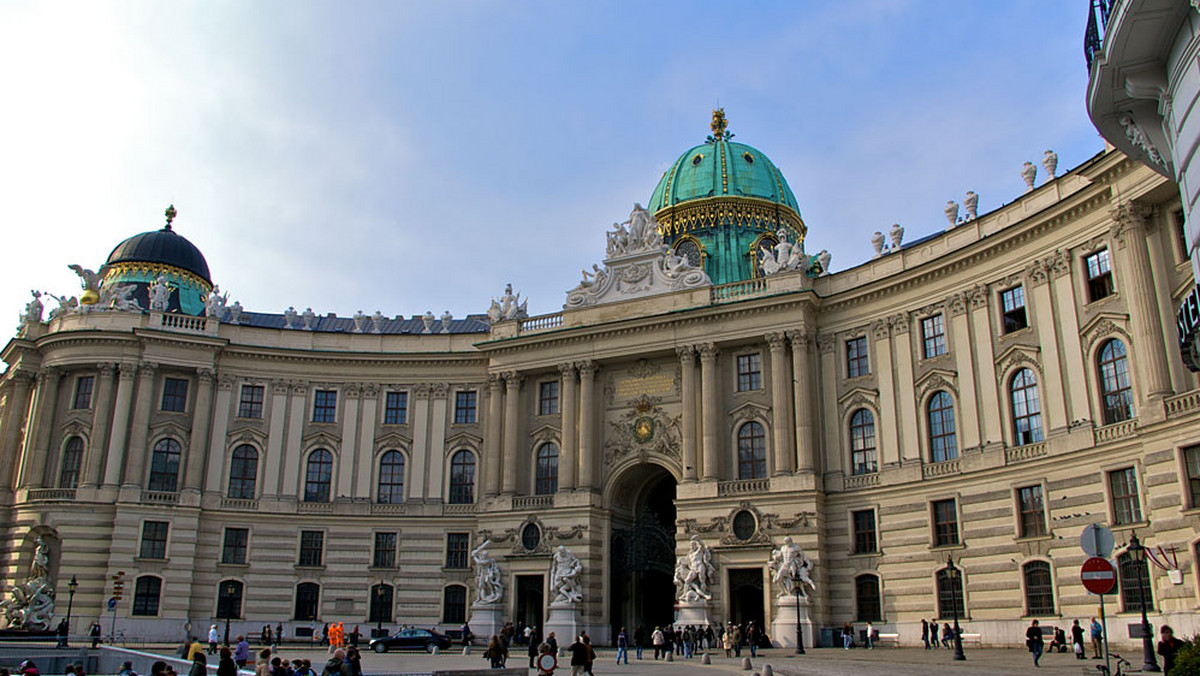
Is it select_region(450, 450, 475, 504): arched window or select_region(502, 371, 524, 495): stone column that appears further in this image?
select_region(450, 450, 475, 504): arched window

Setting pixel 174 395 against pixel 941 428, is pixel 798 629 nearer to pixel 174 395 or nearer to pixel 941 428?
pixel 941 428

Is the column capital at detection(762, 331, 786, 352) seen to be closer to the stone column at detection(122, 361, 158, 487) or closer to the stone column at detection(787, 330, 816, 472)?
the stone column at detection(787, 330, 816, 472)

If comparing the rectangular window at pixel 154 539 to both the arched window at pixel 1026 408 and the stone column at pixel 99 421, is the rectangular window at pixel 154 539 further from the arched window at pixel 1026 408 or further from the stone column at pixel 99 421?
the arched window at pixel 1026 408

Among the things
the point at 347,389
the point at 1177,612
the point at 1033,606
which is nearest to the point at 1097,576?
the point at 1177,612

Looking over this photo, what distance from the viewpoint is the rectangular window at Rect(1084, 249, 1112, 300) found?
111ft

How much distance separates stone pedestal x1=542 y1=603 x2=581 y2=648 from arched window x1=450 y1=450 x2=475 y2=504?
9724 mm

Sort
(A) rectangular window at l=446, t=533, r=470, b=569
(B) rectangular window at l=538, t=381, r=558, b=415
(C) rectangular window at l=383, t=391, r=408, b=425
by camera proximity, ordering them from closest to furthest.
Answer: (B) rectangular window at l=538, t=381, r=558, b=415 < (A) rectangular window at l=446, t=533, r=470, b=569 < (C) rectangular window at l=383, t=391, r=408, b=425

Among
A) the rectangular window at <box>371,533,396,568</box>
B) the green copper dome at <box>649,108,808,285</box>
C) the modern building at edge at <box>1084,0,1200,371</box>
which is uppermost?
the green copper dome at <box>649,108,808,285</box>

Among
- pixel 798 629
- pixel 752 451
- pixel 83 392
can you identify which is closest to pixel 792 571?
pixel 798 629

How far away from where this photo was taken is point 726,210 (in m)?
59.7

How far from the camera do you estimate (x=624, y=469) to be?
48.8 m

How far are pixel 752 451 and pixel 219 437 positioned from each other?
93.4 feet

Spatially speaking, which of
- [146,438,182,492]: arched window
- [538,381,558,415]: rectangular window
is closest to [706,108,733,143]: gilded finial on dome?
[538,381,558,415]: rectangular window

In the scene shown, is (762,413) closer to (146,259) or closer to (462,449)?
(462,449)
